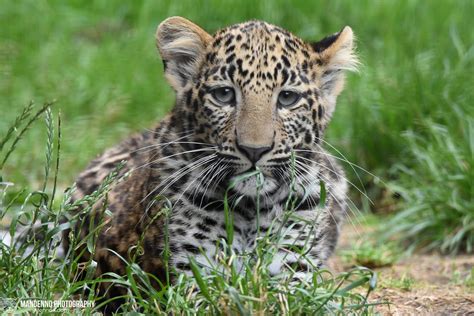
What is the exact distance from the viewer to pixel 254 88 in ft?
20.0

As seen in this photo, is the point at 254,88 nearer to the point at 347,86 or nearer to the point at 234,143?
the point at 234,143

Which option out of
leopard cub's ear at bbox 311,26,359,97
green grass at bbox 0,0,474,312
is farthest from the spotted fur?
green grass at bbox 0,0,474,312

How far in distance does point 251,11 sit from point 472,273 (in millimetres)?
5429

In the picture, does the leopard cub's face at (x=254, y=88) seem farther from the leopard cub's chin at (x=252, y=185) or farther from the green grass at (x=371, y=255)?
the green grass at (x=371, y=255)

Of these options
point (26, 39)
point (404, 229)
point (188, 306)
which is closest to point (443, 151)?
point (404, 229)

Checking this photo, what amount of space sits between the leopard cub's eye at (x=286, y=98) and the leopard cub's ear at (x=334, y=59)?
444 mm

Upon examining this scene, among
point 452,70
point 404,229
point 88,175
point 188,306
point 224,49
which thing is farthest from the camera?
point 452,70

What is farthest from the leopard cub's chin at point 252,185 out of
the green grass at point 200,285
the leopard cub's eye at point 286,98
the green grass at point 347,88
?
the green grass at point 347,88

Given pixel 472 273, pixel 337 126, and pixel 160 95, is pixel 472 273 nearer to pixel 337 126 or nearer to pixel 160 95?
pixel 337 126

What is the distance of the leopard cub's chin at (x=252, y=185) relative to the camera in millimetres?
6066

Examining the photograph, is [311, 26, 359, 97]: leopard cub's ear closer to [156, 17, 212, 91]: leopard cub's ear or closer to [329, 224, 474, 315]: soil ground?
[156, 17, 212, 91]: leopard cub's ear

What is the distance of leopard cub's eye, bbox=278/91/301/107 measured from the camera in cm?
621

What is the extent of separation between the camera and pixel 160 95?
1144 centimetres

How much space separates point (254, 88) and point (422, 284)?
2.25 metres
